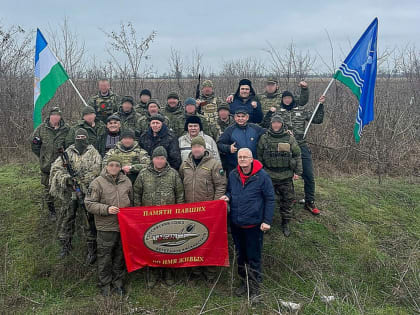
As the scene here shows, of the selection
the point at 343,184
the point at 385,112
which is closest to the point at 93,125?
the point at 343,184

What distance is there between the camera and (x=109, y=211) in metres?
4.33

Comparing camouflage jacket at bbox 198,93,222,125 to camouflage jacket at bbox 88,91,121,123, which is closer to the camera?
camouflage jacket at bbox 198,93,222,125

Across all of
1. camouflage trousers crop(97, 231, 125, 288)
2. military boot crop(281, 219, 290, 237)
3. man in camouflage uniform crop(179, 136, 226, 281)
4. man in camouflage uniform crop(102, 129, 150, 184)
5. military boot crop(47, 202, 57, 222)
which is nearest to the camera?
camouflage trousers crop(97, 231, 125, 288)

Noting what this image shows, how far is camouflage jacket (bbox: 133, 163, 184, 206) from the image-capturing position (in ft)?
15.2

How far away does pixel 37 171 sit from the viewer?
9.13 m

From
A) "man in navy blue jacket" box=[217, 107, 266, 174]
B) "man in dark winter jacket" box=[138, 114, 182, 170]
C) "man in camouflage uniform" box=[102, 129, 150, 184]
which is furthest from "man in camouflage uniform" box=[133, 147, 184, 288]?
"man in navy blue jacket" box=[217, 107, 266, 174]

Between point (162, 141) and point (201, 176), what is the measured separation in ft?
3.36

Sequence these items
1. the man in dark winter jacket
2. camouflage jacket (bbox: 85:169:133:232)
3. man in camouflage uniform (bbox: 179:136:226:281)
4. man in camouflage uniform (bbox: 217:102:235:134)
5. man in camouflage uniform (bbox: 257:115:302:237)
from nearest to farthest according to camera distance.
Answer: camouflage jacket (bbox: 85:169:133:232), man in camouflage uniform (bbox: 179:136:226:281), the man in dark winter jacket, man in camouflage uniform (bbox: 257:115:302:237), man in camouflage uniform (bbox: 217:102:235:134)

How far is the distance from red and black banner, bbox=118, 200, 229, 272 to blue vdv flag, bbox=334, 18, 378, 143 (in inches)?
155

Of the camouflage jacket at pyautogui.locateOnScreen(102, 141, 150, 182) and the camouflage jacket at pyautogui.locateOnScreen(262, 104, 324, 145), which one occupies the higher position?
the camouflage jacket at pyautogui.locateOnScreen(262, 104, 324, 145)

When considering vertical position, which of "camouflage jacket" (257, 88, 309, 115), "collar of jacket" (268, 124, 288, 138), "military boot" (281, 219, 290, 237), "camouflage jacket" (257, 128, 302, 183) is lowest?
"military boot" (281, 219, 290, 237)

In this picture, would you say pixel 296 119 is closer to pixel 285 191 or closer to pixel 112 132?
pixel 285 191

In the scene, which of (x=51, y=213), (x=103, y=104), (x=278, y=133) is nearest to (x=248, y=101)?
(x=278, y=133)

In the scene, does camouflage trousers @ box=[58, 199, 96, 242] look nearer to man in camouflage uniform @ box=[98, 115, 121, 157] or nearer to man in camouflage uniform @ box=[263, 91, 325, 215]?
man in camouflage uniform @ box=[98, 115, 121, 157]
